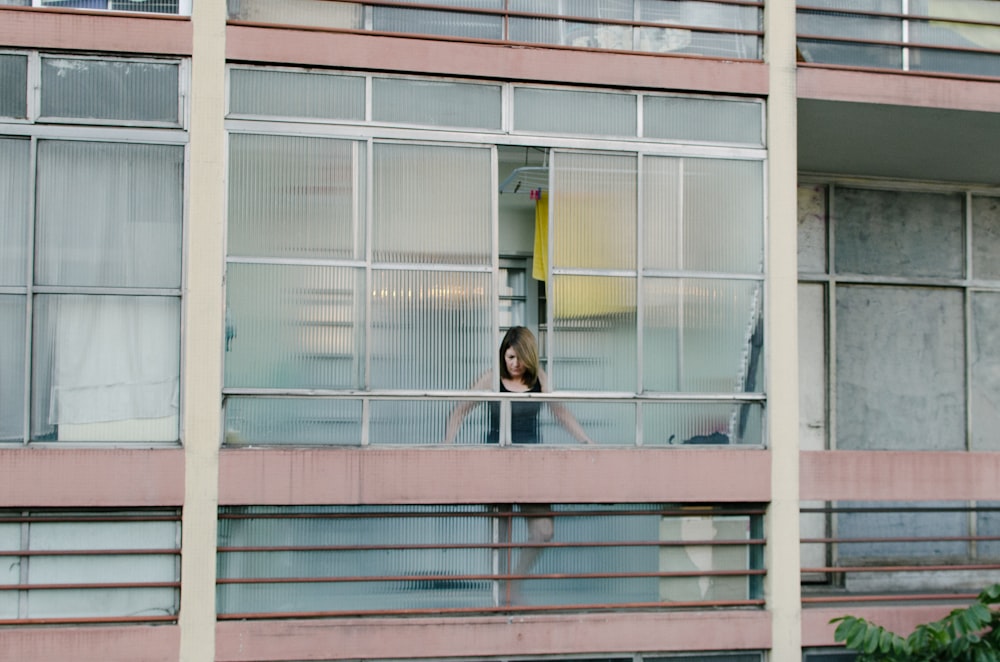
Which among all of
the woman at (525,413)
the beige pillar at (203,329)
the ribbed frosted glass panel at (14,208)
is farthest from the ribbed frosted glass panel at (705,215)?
the ribbed frosted glass panel at (14,208)

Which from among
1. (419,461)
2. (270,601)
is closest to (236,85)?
(419,461)

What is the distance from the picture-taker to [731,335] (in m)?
8.33

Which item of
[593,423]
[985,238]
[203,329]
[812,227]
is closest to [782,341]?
[593,423]

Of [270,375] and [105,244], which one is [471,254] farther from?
[105,244]

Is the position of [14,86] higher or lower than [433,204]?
higher

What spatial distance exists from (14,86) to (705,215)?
527 centimetres

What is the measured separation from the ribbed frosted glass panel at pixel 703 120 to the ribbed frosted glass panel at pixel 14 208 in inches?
184

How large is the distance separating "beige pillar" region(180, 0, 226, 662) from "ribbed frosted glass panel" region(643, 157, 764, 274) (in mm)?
3310

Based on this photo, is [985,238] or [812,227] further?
[985,238]

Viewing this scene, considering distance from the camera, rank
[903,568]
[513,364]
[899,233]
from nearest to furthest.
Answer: [513,364], [903,568], [899,233]

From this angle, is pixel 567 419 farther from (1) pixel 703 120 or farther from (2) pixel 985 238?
(2) pixel 985 238

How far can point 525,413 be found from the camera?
809cm

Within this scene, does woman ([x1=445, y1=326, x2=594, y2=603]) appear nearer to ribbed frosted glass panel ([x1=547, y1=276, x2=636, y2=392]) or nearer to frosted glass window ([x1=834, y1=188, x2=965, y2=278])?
ribbed frosted glass panel ([x1=547, y1=276, x2=636, y2=392])

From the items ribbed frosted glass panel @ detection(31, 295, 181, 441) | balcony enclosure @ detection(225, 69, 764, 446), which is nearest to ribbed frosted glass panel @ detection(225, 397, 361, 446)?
balcony enclosure @ detection(225, 69, 764, 446)
